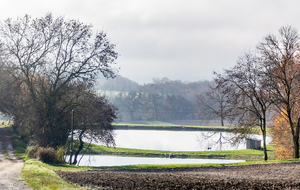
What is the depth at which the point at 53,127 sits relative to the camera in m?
40.6

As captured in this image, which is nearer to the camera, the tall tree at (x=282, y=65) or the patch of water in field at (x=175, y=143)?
the tall tree at (x=282, y=65)

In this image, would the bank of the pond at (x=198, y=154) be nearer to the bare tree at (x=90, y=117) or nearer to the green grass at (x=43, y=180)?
the bare tree at (x=90, y=117)

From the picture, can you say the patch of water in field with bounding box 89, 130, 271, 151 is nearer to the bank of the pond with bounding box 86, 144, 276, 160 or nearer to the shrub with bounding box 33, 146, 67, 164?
the bank of the pond with bounding box 86, 144, 276, 160

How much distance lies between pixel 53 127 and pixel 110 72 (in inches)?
322

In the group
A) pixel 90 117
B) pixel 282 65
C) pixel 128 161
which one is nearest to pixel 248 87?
pixel 282 65

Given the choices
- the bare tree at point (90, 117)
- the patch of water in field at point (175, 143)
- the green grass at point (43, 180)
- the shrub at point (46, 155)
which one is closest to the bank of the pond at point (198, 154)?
the patch of water in field at point (175, 143)

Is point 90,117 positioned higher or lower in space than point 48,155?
higher

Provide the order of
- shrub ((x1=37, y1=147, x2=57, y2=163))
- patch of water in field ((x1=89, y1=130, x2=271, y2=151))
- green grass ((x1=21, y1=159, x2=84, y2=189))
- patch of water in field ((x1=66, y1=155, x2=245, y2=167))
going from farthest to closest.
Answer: patch of water in field ((x1=89, y1=130, x2=271, y2=151)) → patch of water in field ((x1=66, y1=155, x2=245, y2=167)) → shrub ((x1=37, y1=147, x2=57, y2=163)) → green grass ((x1=21, y1=159, x2=84, y2=189))

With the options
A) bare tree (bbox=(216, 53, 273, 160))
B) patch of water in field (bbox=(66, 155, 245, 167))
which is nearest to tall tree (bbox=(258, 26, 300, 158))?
bare tree (bbox=(216, 53, 273, 160))

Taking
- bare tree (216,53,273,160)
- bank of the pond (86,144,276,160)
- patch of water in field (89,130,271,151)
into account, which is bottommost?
bank of the pond (86,144,276,160)

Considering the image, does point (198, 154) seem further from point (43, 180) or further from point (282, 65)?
point (43, 180)

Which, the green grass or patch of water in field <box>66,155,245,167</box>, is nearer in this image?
the green grass

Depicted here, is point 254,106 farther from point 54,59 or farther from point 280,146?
point 54,59

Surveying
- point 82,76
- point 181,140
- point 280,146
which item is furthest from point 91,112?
point 181,140
